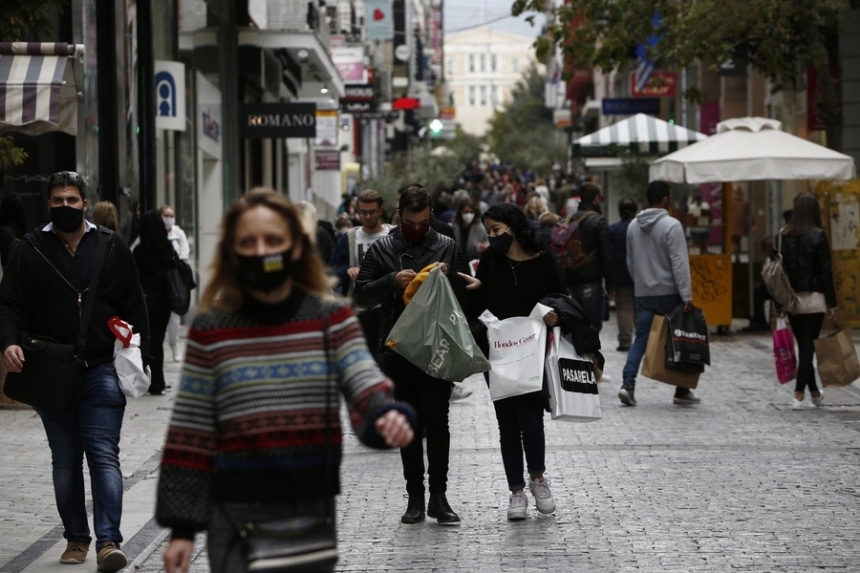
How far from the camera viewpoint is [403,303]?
8.57 m

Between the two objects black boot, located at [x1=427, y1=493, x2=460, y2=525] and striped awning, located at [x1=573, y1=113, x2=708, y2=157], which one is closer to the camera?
black boot, located at [x1=427, y1=493, x2=460, y2=525]

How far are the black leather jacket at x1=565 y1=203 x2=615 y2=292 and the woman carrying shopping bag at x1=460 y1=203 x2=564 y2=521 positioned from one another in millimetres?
7705

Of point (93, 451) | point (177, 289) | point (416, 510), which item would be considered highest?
point (177, 289)

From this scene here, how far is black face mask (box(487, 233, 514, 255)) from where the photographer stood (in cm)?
833

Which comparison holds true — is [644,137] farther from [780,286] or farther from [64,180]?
[64,180]

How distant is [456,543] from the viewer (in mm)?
7781

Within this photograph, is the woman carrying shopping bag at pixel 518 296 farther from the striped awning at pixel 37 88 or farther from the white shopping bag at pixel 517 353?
the striped awning at pixel 37 88

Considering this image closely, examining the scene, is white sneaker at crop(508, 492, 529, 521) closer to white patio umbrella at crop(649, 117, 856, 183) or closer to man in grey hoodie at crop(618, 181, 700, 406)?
man in grey hoodie at crop(618, 181, 700, 406)

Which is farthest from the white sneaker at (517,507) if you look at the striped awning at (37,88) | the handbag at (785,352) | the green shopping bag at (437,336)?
the handbag at (785,352)

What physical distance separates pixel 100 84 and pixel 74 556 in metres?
10.5

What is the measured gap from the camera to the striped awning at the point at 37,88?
1074 cm

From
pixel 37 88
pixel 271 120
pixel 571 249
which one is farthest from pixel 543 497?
pixel 271 120

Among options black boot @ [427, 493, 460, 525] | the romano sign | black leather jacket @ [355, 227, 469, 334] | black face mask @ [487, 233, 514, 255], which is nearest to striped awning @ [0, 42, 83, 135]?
black leather jacket @ [355, 227, 469, 334]

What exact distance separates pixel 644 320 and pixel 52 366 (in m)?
7.55
